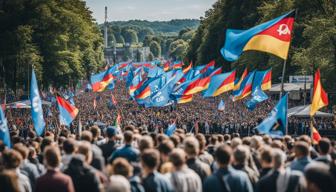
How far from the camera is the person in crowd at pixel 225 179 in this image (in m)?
7.08

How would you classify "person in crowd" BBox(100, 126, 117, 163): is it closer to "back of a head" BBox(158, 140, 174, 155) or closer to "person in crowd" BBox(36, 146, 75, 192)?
"back of a head" BBox(158, 140, 174, 155)

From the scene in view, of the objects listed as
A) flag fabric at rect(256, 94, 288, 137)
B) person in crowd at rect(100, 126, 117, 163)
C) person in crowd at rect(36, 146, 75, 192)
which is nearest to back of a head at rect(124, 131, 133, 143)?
person in crowd at rect(100, 126, 117, 163)

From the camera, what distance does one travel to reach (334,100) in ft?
136

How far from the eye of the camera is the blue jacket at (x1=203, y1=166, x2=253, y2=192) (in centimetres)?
707

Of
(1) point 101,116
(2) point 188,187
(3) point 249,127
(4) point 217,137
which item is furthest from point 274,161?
(1) point 101,116

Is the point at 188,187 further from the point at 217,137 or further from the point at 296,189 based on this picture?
the point at 217,137

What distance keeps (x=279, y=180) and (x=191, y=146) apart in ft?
4.33

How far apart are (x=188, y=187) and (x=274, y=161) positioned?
3.45 ft

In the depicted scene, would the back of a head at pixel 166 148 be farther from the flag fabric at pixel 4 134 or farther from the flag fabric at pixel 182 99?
the flag fabric at pixel 182 99

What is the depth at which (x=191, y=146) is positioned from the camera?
8086mm

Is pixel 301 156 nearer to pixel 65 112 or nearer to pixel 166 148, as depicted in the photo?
pixel 166 148

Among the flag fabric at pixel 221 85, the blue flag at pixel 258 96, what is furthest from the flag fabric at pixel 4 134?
the blue flag at pixel 258 96

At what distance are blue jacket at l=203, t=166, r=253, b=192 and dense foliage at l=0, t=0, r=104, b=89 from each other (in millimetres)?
46864

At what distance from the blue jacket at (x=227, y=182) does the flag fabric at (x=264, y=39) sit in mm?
9518
